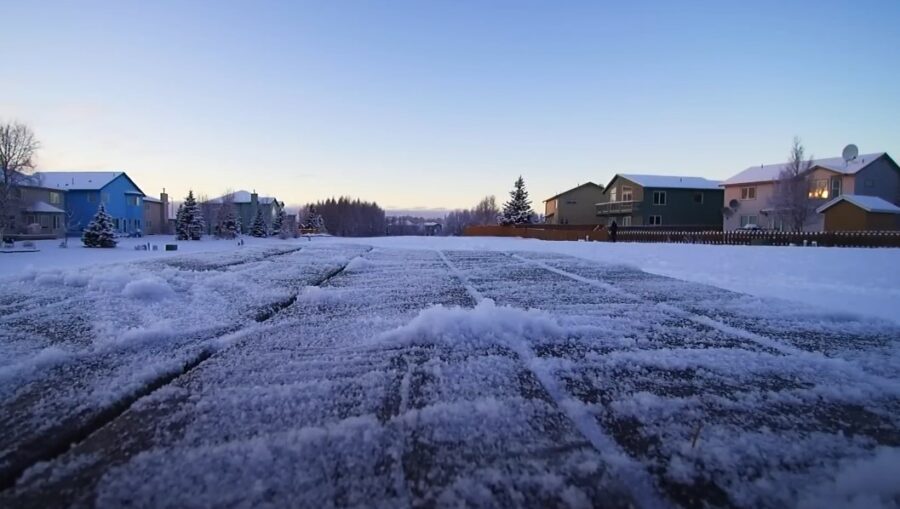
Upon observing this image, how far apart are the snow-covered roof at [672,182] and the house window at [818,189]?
660cm

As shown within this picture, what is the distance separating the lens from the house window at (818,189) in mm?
29203

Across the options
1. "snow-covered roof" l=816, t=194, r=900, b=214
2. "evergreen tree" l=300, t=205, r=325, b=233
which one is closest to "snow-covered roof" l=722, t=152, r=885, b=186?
"snow-covered roof" l=816, t=194, r=900, b=214

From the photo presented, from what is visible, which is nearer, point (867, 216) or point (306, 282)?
point (306, 282)

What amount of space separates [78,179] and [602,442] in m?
49.0

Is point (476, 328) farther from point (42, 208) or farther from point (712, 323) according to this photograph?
point (42, 208)

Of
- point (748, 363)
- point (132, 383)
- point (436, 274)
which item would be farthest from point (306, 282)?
point (748, 363)

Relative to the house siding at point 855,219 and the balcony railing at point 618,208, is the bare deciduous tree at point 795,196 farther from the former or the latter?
the balcony railing at point 618,208

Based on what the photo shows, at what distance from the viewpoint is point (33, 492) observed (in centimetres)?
125

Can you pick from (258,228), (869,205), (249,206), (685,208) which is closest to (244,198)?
(249,206)

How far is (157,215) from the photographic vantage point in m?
47.7

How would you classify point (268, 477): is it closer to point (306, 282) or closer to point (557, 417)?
point (557, 417)

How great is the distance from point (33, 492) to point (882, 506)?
2520 millimetres

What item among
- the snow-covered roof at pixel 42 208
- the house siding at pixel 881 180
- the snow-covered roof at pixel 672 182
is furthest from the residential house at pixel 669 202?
the snow-covered roof at pixel 42 208

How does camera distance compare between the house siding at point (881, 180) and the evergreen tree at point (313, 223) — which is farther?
the evergreen tree at point (313, 223)
